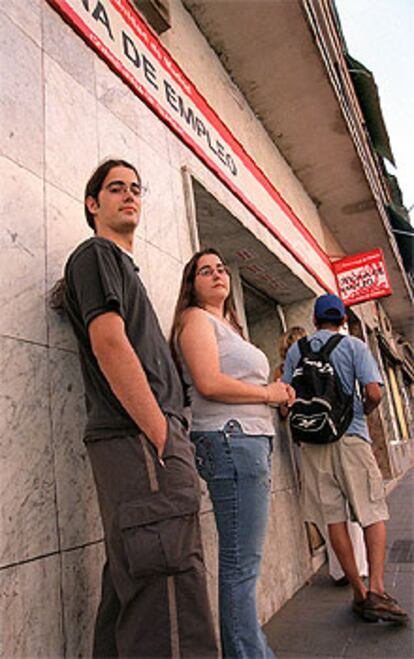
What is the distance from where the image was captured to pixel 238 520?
1.70 meters

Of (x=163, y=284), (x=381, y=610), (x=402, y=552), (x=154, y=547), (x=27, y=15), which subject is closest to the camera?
(x=154, y=547)

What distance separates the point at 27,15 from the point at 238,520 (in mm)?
2162

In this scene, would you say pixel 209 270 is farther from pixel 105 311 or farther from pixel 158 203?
pixel 105 311

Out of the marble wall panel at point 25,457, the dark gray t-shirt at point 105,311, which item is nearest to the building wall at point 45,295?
the marble wall panel at point 25,457

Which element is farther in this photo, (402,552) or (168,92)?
(402,552)

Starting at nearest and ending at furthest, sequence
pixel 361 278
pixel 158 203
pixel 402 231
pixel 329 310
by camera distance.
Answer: pixel 158 203
pixel 329 310
pixel 361 278
pixel 402 231

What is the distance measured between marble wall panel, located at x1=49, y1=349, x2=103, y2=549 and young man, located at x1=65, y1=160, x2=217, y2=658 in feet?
0.64

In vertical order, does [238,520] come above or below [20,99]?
below

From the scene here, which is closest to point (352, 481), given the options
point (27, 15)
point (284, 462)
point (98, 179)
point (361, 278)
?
point (284, 462)

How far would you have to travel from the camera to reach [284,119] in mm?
6098

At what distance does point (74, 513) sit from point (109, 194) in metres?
1.09

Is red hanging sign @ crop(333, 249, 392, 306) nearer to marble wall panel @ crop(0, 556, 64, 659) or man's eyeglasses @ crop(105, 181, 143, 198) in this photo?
man's eyeglasses @ crop(105, 181, 143, 198)

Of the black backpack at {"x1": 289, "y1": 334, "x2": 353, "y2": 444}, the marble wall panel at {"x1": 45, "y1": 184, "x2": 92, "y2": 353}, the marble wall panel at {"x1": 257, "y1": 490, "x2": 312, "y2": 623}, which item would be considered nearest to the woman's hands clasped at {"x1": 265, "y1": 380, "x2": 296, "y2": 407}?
the marble wall panel at {"x1": 45, "y1": 184, "x2": 92, "y2": 353}

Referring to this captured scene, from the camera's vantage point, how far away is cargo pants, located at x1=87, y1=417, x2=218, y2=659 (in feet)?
3.82
